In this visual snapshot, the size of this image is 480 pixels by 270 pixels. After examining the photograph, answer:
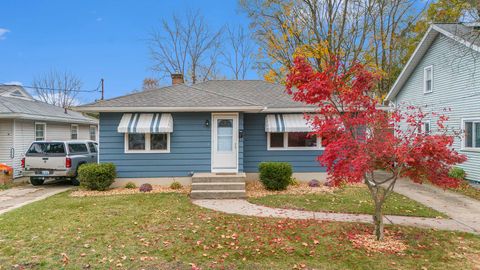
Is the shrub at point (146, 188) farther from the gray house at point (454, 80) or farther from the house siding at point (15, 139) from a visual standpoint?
the gray house at point (454, 80)

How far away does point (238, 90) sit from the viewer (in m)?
14.2

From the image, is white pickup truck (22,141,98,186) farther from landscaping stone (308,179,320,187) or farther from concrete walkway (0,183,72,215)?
landscaping stone (308,179,320,187)

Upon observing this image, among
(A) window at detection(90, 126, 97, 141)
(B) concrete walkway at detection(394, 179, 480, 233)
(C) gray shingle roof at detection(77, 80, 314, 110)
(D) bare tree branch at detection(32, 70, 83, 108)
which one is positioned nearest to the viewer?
(B) concrete walkway at detection(394, 179, 480, 233)

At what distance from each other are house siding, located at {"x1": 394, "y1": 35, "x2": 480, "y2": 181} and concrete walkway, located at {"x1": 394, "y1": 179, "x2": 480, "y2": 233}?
261 cm

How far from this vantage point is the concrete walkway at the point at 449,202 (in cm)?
724

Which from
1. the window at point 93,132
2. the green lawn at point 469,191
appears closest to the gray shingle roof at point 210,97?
the green lawn at point 469,191

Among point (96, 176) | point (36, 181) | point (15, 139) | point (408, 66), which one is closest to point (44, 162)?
point (36, 181)

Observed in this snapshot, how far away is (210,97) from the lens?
11617mm

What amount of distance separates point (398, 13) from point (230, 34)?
48.8ft

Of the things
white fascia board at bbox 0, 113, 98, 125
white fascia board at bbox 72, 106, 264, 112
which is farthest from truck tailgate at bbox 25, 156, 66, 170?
white fascia board at bbox 0, 113, 98, 125

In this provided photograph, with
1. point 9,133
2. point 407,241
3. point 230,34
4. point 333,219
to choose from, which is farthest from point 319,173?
point 230,34

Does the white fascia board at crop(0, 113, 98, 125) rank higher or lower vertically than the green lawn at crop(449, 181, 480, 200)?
higher

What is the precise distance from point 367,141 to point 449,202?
17.6ft

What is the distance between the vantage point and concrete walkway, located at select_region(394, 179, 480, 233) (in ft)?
23.8
